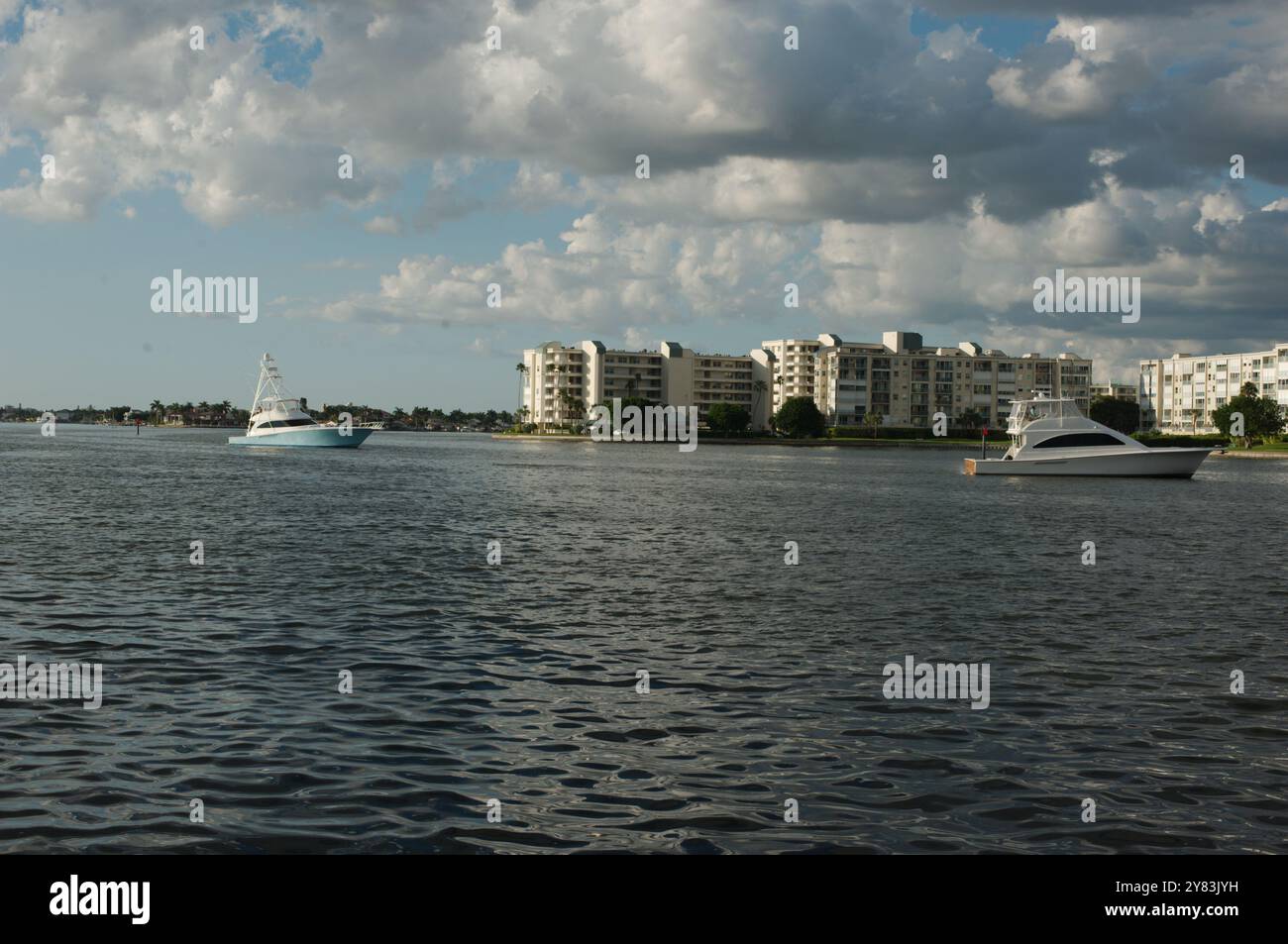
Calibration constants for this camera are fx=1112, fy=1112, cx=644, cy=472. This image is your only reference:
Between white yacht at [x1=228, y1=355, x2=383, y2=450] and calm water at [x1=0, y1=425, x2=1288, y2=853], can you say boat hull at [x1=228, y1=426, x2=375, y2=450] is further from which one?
calm water at [x1=0, y1=425, x2=1288, y2=853]

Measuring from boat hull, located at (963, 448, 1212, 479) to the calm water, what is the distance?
203 ft

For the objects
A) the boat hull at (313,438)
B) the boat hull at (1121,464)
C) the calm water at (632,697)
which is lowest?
the calm water at (632,697)

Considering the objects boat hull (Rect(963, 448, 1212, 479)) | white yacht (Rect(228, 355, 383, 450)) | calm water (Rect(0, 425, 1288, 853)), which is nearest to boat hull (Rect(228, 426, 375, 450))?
white yacht (Rect(228, 355, 383, 450))

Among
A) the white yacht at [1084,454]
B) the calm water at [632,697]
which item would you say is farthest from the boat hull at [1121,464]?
the calm water at [632,697]

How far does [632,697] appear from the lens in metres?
17.2

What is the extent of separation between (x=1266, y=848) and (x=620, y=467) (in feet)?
380

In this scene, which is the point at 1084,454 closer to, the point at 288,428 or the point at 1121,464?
the point at 1121,464

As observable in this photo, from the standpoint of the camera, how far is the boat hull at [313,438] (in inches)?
6511

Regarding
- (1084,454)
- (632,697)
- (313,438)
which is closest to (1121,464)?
(1084,454)

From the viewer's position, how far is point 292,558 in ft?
117

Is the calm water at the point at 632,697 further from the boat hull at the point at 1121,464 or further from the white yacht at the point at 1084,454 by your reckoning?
the boat hull at the point at 1121,464

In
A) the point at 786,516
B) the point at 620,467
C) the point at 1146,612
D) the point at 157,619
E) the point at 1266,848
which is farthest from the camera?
the point at 620,467
